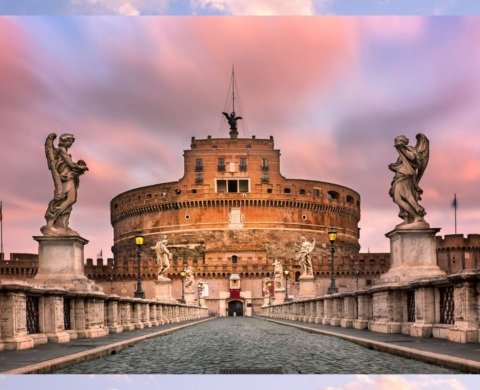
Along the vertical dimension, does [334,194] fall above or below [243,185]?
below

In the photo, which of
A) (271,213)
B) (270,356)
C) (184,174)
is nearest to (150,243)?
Answer: (184,174)

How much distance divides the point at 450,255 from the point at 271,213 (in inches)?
615

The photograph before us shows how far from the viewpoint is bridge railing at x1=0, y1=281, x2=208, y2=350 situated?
6.90 meters

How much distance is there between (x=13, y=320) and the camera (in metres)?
6.88

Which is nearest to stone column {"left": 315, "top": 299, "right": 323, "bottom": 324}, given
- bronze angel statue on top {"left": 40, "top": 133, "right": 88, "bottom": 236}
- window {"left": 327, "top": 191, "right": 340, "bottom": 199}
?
bronze angel statue on top {"left": 40, "top": 133, "right": 88, "bottom": 236}

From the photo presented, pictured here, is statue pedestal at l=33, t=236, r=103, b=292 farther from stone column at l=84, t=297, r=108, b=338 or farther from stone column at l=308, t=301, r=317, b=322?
stone column at l=308, t=301, r=317, b=322

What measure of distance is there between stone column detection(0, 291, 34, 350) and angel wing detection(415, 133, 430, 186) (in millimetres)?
5314

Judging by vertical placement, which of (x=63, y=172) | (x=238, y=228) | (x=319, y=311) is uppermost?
(x=63, y=172)

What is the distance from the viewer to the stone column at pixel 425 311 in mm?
8055

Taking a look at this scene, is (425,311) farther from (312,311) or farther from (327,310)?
(312,311)

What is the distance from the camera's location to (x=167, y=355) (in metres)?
7.88

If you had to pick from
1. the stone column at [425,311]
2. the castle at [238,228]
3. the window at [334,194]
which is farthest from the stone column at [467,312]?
the window at [334,194]

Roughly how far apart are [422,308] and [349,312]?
4.34 m

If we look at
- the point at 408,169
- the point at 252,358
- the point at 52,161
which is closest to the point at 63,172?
the point at 52,161
